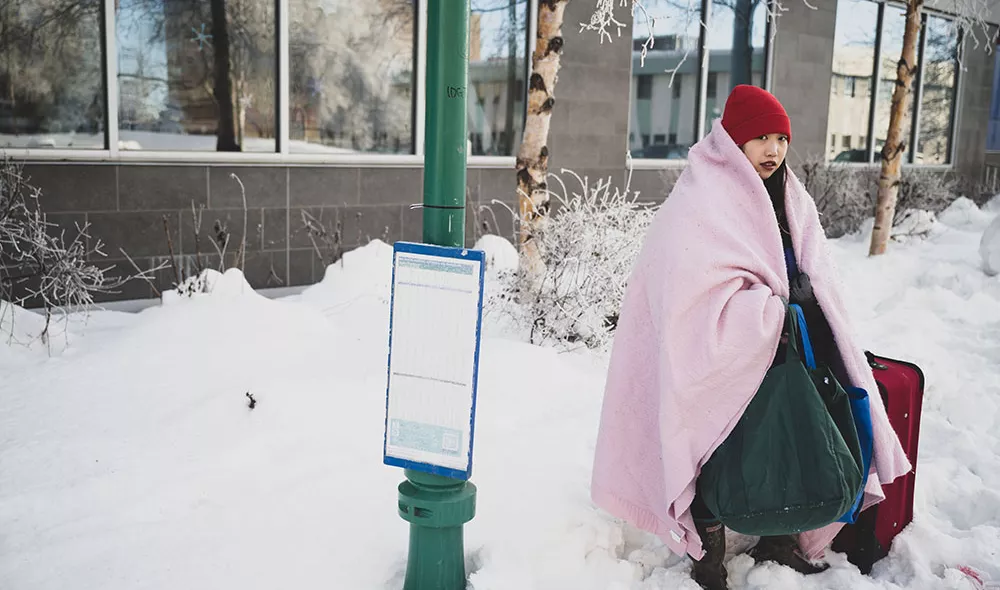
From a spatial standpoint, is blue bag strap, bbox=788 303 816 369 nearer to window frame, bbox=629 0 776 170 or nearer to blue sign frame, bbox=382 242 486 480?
blue sign frame, bbox=382 242 486 480

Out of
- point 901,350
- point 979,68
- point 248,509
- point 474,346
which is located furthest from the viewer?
point 979,68

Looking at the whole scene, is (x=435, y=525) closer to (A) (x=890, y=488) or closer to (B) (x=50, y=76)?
(A) (x=890, y=488)

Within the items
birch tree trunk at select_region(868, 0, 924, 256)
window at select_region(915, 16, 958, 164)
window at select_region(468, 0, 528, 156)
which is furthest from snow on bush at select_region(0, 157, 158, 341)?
window at select_region(915, 16, 958, 164)

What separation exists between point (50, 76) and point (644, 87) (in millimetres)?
7160

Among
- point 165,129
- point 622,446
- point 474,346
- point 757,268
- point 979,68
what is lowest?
point 622,446

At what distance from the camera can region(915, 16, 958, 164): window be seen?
16.0m

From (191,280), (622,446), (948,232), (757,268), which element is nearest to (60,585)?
(622,446)

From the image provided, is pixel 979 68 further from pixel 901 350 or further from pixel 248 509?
pixel 248 509

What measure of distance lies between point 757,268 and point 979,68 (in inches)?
666

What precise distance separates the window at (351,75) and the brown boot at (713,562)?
640 centimetres

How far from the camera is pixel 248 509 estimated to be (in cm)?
346

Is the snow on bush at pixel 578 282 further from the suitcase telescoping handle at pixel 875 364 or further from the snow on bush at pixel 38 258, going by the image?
the snow on bush at pixel 38 258

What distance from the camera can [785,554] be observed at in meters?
3.30

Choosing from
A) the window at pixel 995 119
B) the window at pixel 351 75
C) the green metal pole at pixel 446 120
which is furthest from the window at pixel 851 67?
the green metal pole at pixel 446 120
